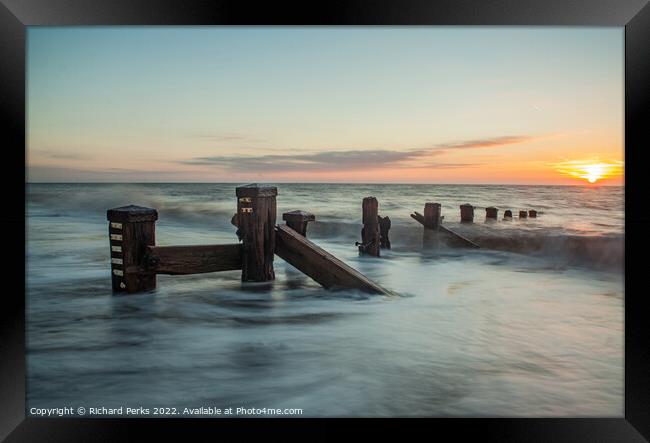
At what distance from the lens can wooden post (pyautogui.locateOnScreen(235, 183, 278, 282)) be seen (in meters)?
5.41

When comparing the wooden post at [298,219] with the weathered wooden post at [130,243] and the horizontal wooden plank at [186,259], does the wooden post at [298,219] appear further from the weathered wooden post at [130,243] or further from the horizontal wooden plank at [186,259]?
the weathered wooden post at [130,243]

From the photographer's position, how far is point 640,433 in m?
4.12

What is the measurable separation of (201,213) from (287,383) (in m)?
7.35

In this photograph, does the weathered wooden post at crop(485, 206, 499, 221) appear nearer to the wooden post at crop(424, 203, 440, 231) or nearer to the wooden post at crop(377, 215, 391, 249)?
the wooden post at crop(424, 203, 440, 231)

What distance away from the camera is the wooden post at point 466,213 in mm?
10878

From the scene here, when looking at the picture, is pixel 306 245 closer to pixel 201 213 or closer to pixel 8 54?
pixel 8 54

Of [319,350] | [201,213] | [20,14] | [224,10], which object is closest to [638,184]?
[319,350]

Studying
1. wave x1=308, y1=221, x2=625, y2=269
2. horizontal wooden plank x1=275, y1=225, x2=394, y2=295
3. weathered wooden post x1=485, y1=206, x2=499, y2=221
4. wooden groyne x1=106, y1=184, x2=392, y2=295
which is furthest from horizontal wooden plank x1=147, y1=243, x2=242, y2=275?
weathered wooden post x1=485, y1=206, x2=499, y2=221

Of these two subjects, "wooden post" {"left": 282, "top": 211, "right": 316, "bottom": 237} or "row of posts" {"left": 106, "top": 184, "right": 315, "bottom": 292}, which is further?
"wooden post" {"left": 282, "top": 211, "right": 316, "bottom": 237}

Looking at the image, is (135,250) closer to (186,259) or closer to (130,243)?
(130,243)

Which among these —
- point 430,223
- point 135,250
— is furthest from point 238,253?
point 430,223

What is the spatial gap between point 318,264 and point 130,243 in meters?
1.83

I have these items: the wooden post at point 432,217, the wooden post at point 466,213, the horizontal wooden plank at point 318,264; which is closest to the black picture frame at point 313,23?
the horizontal wooden plank at point 318,264

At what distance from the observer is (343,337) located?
4.82 metres
